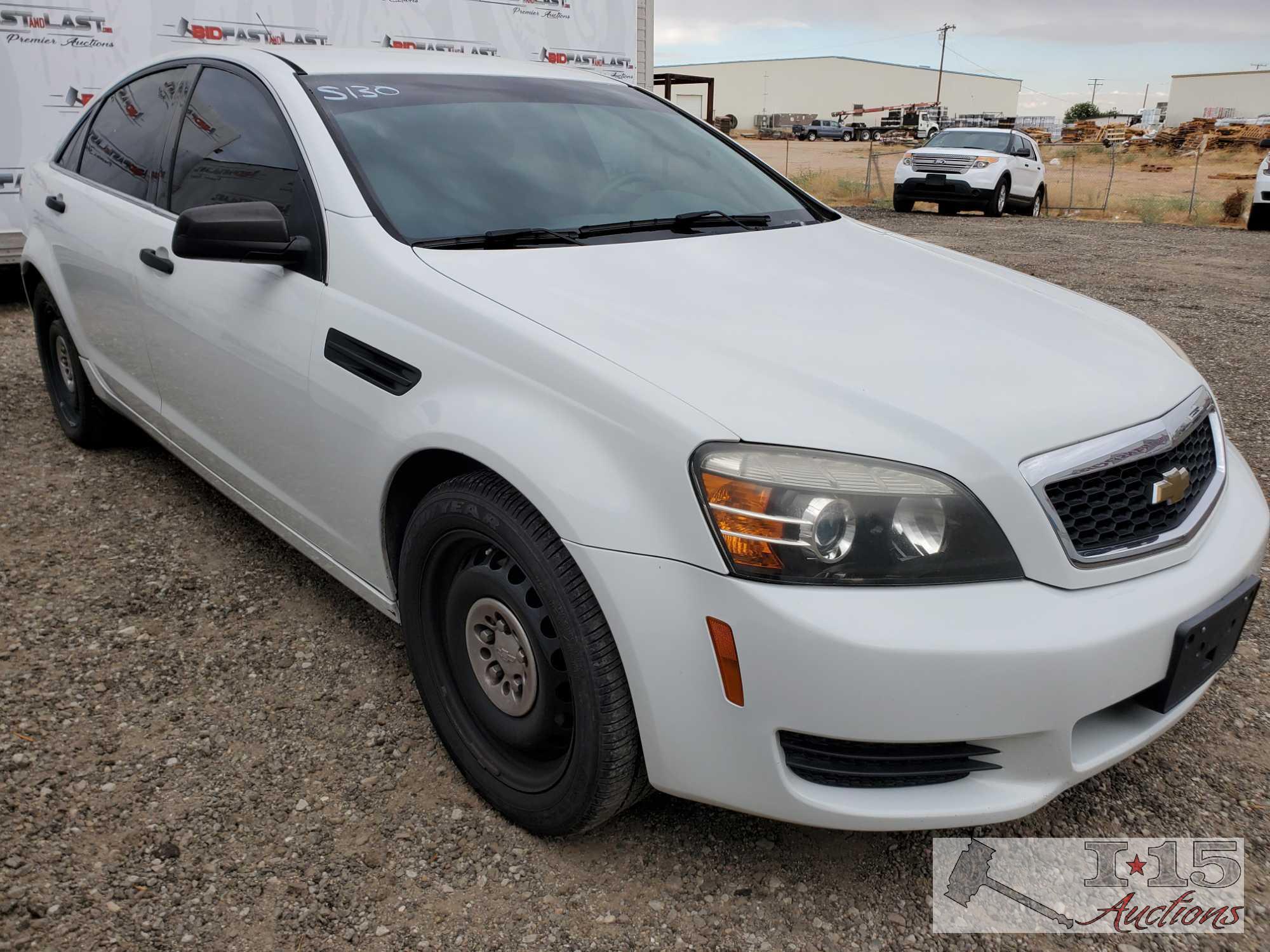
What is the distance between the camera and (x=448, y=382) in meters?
2.06

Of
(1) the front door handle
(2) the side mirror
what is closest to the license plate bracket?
(2) the side mirror

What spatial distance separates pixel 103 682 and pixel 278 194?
4.56 feet

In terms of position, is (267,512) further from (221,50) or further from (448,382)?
(221,50)

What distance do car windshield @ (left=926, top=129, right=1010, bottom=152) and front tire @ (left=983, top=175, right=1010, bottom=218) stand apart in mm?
565

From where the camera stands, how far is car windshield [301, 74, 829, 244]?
2.49 m

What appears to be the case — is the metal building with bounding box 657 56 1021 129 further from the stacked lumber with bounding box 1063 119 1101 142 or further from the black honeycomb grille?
the black honeycomb grille

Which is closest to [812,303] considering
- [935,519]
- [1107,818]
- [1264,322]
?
Result: [935,519]

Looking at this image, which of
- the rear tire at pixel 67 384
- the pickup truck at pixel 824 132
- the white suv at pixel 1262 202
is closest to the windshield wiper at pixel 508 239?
the rear tire at pixel 67 384

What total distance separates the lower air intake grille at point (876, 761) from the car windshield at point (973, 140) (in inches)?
672

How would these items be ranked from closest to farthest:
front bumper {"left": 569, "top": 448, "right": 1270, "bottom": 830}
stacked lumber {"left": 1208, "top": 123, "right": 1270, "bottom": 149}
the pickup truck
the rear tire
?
front bumper {"left": 569, "top": 448, "right": 1270, "bottom": 830}
the rear tire
stacked lumber {"left": 1208, "top": 123, "right": 1270, "bottom": 149}
the pickup truck

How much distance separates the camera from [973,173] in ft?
54.0

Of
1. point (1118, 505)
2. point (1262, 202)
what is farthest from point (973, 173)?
point (1118, 505)

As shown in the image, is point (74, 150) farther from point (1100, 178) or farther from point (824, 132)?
point (824, 132)

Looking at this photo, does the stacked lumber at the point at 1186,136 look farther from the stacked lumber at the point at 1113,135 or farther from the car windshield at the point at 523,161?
the car windshield at the point at 523,161
